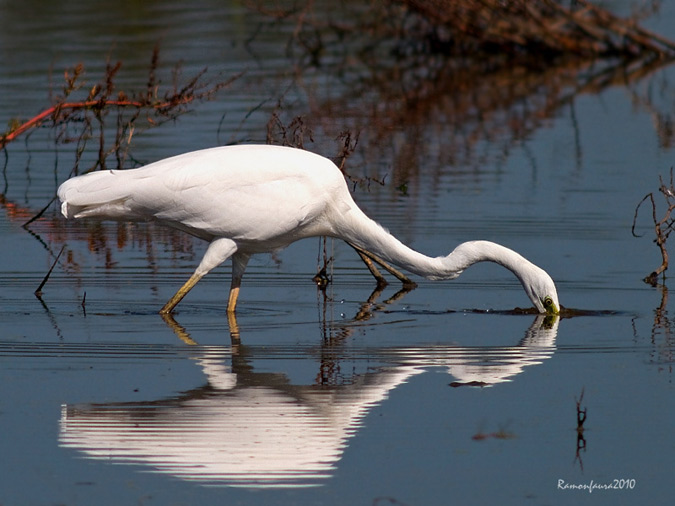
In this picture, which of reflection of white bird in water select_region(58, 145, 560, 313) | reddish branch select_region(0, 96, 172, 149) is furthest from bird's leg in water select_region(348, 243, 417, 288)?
reddish branch select_region(0, 96, 172, 149)

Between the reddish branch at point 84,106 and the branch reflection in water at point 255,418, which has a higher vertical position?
the reddish branch at point 84,106

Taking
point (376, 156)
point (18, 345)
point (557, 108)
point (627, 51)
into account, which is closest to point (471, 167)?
point (376, 156)

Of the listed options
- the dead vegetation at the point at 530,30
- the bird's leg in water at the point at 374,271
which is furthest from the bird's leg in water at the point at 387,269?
the dead vegetation at the point at 530,30

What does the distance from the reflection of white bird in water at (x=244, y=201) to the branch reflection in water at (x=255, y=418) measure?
0.98m

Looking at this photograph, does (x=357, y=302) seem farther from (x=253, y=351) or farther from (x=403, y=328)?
(x=253, y=351)


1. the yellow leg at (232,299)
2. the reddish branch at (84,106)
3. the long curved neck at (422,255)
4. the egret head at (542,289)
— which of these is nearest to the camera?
the egret head at (542,289)

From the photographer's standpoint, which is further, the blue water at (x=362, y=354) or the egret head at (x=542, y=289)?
the egret head at (x=542, y=289)

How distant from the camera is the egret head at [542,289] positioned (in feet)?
31.9

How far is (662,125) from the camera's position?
19547mm

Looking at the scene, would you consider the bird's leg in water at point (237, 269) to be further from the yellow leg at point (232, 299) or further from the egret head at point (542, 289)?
the egret head at point (542, 289)

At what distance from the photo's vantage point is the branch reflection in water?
668cm
